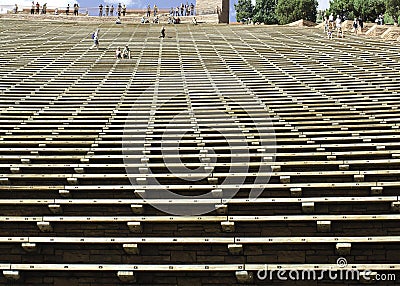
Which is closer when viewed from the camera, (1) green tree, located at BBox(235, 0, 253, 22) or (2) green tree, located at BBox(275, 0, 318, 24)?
(2) green tree, located at BBox(275, 0, 318, 24)

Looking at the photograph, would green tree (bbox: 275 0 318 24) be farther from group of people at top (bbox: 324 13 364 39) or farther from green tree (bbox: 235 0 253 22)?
group of people at top (bbox: 324 13 364 39)

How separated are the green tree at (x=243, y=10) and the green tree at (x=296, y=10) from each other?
10.5m

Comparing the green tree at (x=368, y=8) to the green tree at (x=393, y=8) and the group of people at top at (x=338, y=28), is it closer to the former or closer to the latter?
the green tree at (x=393, y=8)

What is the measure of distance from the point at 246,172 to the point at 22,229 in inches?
127

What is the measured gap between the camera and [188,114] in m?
10.9

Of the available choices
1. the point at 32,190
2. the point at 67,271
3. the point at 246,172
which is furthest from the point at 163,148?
the point at 67,271

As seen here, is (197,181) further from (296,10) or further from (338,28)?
(296,10)

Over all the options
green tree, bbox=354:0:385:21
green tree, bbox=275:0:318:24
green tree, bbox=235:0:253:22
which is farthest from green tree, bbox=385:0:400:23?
green tree, bbox=235:0:253:22

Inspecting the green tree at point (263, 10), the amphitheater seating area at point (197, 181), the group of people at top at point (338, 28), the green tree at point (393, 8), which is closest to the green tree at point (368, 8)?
the green tree at point (393, 8)

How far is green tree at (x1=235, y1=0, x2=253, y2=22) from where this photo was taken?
60422 mm

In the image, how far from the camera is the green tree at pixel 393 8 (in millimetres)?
41531

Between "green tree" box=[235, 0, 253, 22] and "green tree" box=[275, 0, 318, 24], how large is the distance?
1053 cm

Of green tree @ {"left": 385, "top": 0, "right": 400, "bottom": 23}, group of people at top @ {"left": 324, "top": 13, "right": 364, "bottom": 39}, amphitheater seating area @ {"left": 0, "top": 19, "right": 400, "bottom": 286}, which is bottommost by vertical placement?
amphitheater seating area @ {"left": 0, "top": 19, "right": 400, "bottom": 286}

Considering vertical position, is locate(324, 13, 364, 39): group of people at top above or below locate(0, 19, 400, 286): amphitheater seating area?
above
